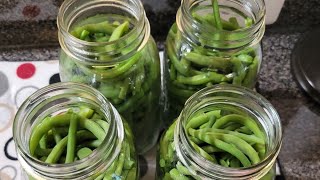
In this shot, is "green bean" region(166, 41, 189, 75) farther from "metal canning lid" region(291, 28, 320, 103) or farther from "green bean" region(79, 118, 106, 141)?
"metal canning lid" region(291, 28, 320, 103)

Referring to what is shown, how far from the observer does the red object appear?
2.21 ft

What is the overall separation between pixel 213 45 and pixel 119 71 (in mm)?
93

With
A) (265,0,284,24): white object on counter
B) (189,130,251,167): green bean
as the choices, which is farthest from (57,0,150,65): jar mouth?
(265,0,284,24): white object on counter

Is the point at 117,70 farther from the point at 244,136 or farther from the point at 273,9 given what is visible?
the point at 273,9

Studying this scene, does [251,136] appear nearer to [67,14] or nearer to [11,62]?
[67,14]

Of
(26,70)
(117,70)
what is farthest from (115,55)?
(26,70)

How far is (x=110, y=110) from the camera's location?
1.40ft

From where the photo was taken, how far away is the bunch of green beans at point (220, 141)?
0.43 metres

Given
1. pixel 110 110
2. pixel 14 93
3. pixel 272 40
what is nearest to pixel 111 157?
pixel 110 110

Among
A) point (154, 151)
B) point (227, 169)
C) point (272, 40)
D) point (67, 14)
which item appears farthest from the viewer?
point (272, 40)

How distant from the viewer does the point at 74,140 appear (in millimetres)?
441

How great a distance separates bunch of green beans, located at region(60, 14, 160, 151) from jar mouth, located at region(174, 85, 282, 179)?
9 cm

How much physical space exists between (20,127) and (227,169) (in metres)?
0.17

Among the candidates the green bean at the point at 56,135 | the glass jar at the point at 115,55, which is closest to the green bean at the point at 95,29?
the glass jar at the point at 115,55
